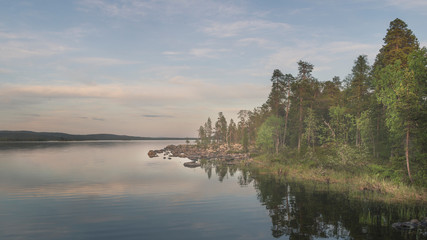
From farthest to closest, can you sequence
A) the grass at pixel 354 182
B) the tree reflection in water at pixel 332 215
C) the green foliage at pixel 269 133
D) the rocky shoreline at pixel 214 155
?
the green foliage at pixel 269 133 < the rocky shoreline at pixel 214 155 < the grass at pixel 354 182 < the tree reflection in water at pixel 332 215

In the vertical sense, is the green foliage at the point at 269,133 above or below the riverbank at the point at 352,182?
above

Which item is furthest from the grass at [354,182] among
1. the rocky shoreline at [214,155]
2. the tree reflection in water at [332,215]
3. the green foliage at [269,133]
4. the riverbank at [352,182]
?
the green foliage at [269,133]

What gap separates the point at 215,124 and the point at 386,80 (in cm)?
12994

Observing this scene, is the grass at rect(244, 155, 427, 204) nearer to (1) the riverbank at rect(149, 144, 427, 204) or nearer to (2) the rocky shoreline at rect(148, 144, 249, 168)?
(1) the riverbank at rect(149, 144, 427, 204)

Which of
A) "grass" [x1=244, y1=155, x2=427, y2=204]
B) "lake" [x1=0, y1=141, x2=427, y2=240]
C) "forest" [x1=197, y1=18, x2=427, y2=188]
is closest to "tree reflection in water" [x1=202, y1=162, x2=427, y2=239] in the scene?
"lake" [x1=0, y1=141, x2=427, y2=240]

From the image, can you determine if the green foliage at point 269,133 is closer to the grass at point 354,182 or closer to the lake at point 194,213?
the grass at point 354,182

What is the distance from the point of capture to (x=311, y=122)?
5506cm

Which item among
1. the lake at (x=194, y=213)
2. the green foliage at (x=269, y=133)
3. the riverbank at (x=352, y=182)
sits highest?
the green foliage at (x=269, y=133)

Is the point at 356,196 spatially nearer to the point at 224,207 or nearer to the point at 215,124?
the point at 224,207

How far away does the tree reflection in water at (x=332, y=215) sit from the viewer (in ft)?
57.9

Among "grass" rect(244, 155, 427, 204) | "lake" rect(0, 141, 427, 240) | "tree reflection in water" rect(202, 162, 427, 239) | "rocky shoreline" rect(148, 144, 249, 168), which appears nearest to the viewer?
"tree reflection in water" rect(202, 162, 427, 239)

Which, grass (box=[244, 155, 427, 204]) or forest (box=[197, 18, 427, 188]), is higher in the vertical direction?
forest (box=[197, 18, 427, 188])

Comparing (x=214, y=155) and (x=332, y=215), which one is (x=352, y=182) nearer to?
(x=332, y=215)

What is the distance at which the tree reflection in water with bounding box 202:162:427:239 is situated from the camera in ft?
57.9
